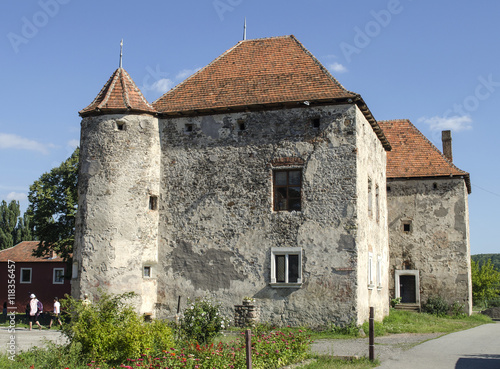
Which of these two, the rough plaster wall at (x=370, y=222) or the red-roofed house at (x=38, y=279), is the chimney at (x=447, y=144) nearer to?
the rough plaster wall at (x=370, y=222)

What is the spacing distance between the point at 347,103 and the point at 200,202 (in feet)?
20.6

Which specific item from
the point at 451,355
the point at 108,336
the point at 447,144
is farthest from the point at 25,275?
the point at 451,355

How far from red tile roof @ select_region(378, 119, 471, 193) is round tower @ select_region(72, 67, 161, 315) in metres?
14.3

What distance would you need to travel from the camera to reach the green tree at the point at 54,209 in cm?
2717

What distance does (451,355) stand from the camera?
14148mm

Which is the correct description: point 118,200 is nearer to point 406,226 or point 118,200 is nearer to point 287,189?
point 287,189

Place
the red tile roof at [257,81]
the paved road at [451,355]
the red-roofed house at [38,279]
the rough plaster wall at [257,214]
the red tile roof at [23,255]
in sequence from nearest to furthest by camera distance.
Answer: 1. the paved road at [451,355]
2. the rough plaster wall at [257,214]
3. the red tile roof at [257,81]
4. the red-roofed house at [38,279]
5. the red tile roof at [23,255]

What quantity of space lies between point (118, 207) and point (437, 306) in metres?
17.1

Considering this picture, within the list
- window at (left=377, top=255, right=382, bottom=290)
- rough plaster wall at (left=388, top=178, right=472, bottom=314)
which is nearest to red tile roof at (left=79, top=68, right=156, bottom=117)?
window at (left=377, top=255, right=382, bottom=290)

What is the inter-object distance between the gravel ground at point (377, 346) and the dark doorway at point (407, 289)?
9.85 metres

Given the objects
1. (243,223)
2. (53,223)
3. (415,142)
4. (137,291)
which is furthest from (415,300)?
(53,223)

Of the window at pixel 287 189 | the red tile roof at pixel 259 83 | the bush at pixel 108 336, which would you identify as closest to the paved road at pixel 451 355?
the bush at pixel 108 336

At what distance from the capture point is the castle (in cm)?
1892

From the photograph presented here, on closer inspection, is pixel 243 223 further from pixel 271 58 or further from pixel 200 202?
pixel 271 58
